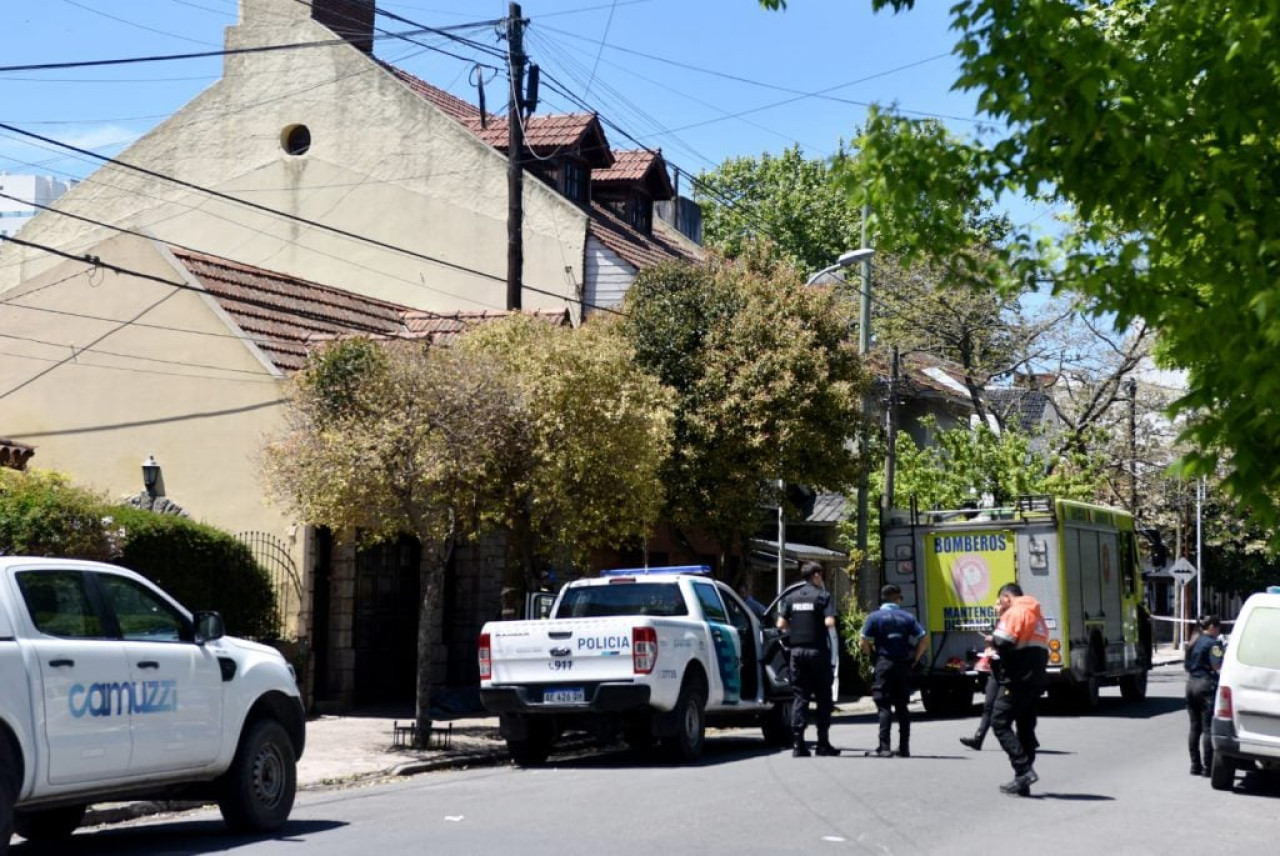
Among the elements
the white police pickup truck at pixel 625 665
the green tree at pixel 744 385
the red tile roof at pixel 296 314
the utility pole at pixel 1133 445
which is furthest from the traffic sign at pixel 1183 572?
the white police pickup truck at pixel 625 665

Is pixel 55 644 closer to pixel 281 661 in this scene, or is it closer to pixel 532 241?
pixel 281 661

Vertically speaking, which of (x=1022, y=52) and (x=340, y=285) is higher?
(x=340, y=285)

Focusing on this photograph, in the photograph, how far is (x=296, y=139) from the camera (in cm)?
3172

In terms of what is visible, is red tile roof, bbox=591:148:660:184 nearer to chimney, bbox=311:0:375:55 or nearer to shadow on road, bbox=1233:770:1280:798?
chimney, bbox=311:0:375:55

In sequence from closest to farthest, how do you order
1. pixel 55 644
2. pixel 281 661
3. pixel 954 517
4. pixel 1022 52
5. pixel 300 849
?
pixel 1022 52 < pixel 55 644 < pixel 300 849 < pixel 281 661 < pixel 954 517

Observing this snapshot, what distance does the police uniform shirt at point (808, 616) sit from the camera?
1645 cm

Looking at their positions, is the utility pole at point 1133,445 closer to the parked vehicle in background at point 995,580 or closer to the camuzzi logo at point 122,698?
the parked vehicle in background at point 995,580

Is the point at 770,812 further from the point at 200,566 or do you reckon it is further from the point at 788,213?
the point at 788,213

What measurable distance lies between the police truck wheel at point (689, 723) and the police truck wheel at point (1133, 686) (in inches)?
466

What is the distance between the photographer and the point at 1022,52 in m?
8.11

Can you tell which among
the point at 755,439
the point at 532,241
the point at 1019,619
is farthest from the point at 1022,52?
the point at 532,241

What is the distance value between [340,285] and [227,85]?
15.0 ft

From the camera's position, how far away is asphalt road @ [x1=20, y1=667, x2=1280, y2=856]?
1072cm

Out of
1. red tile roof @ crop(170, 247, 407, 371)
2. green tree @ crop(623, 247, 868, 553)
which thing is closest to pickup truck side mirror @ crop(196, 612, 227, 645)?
red tile roof @ crop(170, 247, 407, 371)
